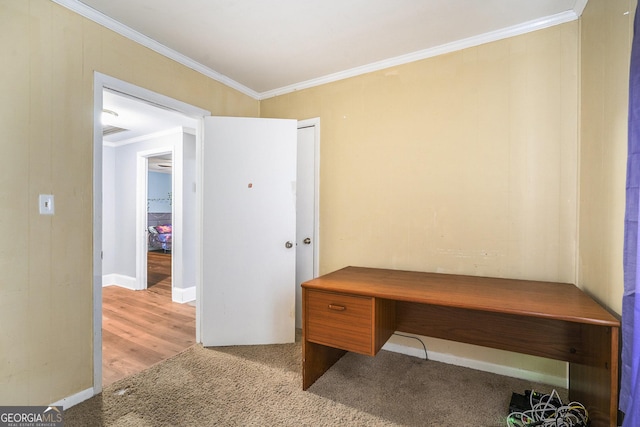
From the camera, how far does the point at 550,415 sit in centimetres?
158

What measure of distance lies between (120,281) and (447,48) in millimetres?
5252

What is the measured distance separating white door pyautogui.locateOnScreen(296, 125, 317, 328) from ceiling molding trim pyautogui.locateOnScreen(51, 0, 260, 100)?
845 millimetres

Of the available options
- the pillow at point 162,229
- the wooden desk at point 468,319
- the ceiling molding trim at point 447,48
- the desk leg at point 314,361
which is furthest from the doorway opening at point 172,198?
the pillow at point 162,229

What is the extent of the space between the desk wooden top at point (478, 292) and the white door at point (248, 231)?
72 centimetres

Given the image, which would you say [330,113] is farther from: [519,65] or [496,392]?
[496,392]

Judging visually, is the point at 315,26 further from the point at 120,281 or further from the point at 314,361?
the point at 120,281

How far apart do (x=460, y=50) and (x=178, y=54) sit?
218cm

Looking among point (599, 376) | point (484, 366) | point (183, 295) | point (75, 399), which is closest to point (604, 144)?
point (599, 376)

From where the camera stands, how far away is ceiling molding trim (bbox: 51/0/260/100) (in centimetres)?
177

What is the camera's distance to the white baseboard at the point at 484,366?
1922 millimetres

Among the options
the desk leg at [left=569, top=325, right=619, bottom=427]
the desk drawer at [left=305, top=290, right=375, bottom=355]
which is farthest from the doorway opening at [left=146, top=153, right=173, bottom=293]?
the desk leg at [left=569, top=325, right=619, bottom=427]

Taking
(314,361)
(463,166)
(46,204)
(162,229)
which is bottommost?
(314,361)

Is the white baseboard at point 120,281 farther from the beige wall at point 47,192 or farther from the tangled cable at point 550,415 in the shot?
the tangled cable at point 550,415

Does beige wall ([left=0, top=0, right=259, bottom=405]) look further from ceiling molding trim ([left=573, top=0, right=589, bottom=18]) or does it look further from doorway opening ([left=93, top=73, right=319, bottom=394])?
ceiling molding trim ([left=573, top=0, right=589, bottom=18])
